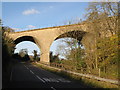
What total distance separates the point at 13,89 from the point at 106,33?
55.7 feet

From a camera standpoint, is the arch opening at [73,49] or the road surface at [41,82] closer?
the road surface at [41,82]

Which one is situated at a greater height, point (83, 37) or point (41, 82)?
point (83, 37)

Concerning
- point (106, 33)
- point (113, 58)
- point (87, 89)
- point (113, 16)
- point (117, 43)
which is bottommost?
point (87, 89)

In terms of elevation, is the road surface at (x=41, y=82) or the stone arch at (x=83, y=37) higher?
the stone arch at (x=83, y=37)

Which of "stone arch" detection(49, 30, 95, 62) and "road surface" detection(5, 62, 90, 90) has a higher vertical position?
"stone arch" detection(49, 30, 95, 62)

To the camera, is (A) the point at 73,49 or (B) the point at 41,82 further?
(A) the point at 73,49

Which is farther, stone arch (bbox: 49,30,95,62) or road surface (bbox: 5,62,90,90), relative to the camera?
stone arch (bbox: 49,30,95,62)

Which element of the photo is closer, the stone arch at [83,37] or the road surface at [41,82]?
the road surface at [41,82]

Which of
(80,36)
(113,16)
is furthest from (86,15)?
(80,36)

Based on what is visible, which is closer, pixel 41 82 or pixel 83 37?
pixel 41 82

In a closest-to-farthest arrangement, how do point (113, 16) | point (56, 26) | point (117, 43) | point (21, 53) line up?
point (117, 43) → point (113, 16) → point (56, 26) → point (21, 53)

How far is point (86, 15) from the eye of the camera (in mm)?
25531

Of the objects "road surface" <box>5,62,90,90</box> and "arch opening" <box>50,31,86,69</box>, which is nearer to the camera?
"road surface" <box>5,62,90,90</box>

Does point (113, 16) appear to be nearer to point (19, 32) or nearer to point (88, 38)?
point (88, 38)
